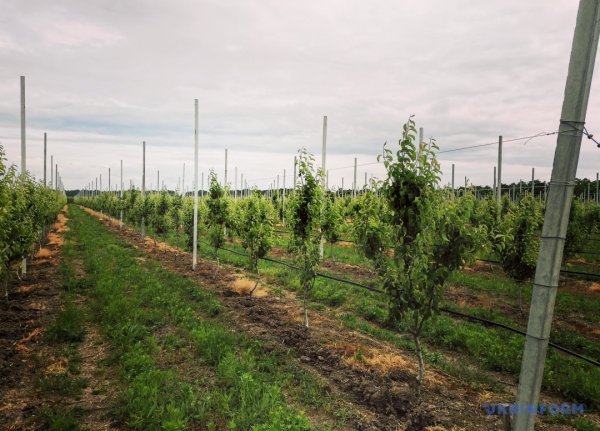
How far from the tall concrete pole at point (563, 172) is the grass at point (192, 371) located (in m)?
3.41

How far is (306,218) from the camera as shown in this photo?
33.4ft

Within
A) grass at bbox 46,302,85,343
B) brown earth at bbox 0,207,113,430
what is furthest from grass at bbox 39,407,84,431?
grass at bbox 46,302,85,343

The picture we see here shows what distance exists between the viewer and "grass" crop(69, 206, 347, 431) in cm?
540

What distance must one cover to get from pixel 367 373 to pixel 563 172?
5.30m

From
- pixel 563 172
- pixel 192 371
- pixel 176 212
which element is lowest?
pixel 192 371

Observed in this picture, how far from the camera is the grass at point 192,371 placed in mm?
5398

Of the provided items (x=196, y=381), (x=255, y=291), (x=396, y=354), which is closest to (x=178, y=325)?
(x=196, y=381)

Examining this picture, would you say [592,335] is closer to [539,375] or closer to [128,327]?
[539,375]

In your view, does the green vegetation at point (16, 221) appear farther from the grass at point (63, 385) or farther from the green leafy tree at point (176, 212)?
the green leafy tree at point (176, 212)

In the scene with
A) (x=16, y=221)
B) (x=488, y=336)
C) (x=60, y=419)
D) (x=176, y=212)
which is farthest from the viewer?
(x=176, y=212)

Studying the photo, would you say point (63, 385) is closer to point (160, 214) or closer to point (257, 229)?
point (257, 229)

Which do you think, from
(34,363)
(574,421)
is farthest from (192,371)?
(574,421)

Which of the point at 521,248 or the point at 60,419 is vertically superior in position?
the point at 521,248

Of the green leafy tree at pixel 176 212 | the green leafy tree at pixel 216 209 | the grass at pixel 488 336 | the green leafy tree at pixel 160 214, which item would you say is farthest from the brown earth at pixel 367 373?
the green leafy tree at pixel 160 214
